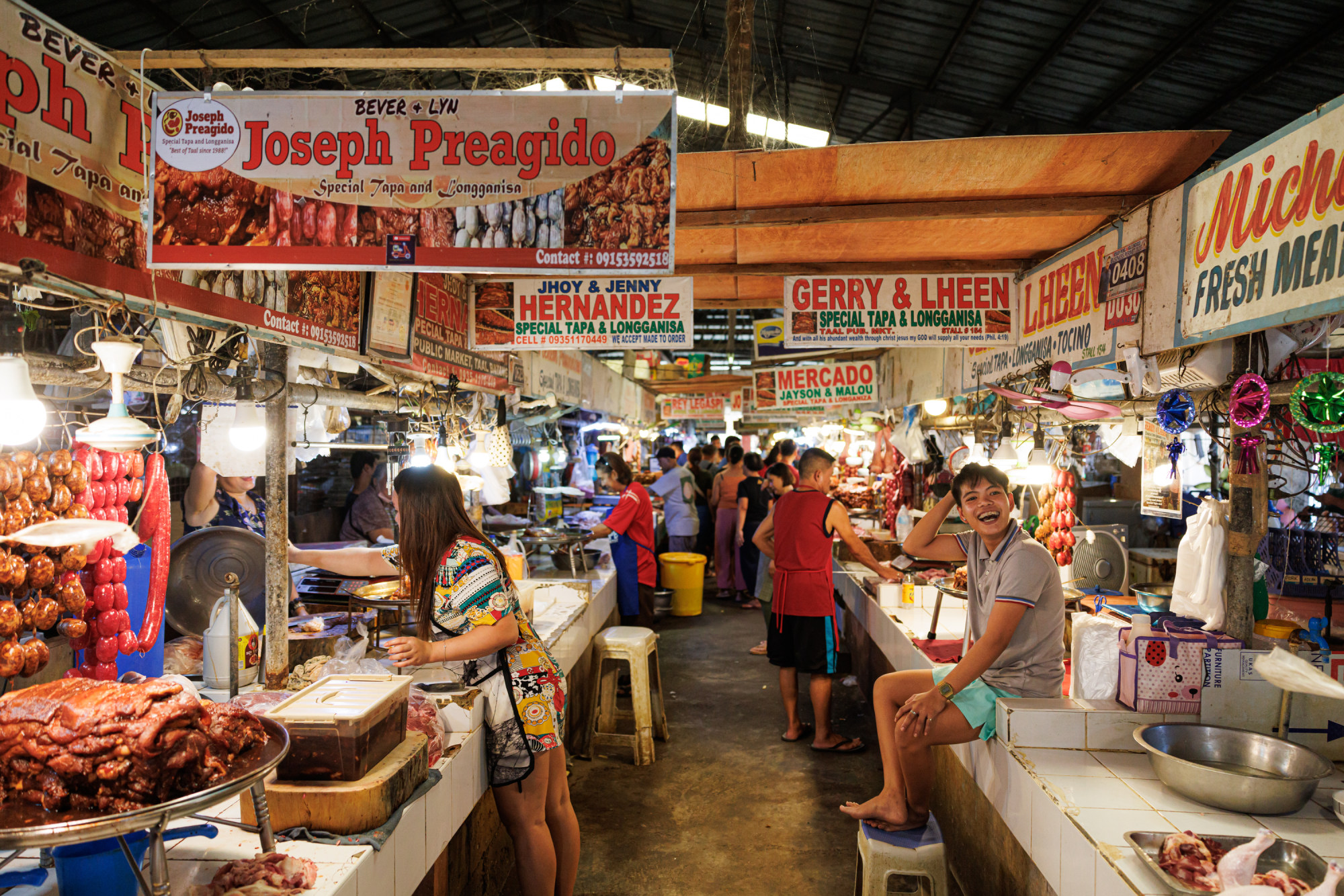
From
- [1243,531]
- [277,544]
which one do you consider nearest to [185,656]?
[277,544]

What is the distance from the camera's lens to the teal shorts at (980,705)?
3.46m

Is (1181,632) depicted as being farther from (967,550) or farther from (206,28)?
(206,28)

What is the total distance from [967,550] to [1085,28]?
467 cm

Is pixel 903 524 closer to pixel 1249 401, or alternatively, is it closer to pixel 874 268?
pixel 874 268

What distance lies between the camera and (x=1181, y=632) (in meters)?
3.28

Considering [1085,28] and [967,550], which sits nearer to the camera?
[967,550]

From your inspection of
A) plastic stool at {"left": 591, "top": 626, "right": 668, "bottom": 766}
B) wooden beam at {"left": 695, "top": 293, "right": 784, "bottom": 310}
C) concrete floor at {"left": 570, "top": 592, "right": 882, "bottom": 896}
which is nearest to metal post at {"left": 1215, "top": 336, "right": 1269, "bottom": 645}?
concrete floor at {"left": 570, "top": 592, "right": 882, "bottom": 896}

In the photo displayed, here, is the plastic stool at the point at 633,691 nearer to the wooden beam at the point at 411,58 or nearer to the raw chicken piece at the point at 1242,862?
the raw chicken piece at the point at 1242,862

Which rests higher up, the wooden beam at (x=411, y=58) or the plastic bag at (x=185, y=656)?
the wooden beam at (x=411, y=58)

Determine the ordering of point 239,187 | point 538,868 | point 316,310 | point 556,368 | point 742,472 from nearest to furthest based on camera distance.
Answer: point 239,187, point 538,868, point 316,310, point 556,368, point 742,472

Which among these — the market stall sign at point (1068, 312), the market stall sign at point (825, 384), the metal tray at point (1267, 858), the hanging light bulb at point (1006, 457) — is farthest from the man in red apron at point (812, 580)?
the market stall sign at point (825, 384)

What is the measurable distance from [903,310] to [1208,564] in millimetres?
2379

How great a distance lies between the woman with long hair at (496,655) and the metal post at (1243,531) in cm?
290

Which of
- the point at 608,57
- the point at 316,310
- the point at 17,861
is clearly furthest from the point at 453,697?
the point at 608,57
